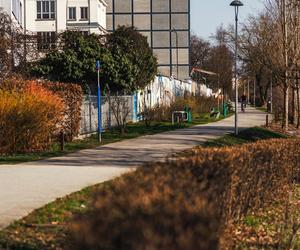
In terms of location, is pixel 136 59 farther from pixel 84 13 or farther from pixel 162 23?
pixel 162 23

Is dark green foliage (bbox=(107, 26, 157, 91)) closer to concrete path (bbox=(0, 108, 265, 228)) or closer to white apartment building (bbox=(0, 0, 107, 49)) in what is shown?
concrete path (bbox=(0, 108, 265, 228))

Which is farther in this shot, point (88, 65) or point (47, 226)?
point (88, 65)

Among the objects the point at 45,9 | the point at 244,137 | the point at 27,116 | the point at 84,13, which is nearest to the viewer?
the point at 27,116

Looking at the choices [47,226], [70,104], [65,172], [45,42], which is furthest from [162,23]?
[47,226]

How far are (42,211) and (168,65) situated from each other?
289 ft

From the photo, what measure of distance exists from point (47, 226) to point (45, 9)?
232ft

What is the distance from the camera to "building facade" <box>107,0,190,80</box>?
9569cm

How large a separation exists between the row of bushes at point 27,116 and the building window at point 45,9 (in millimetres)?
55066

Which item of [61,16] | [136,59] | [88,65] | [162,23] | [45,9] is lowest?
[88,65]

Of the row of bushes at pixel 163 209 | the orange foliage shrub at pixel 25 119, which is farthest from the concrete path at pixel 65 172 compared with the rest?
the row of bushes at pixel 163 209

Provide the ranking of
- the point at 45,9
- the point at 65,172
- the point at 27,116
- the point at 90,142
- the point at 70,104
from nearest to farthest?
the point at 65,172
the point at 27,116
the point at 70,104
the point at 90,142
the point at 45,9

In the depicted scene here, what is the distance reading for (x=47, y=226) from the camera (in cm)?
841

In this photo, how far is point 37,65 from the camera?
35.6 metres

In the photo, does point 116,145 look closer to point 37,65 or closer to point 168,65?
point 37,65
